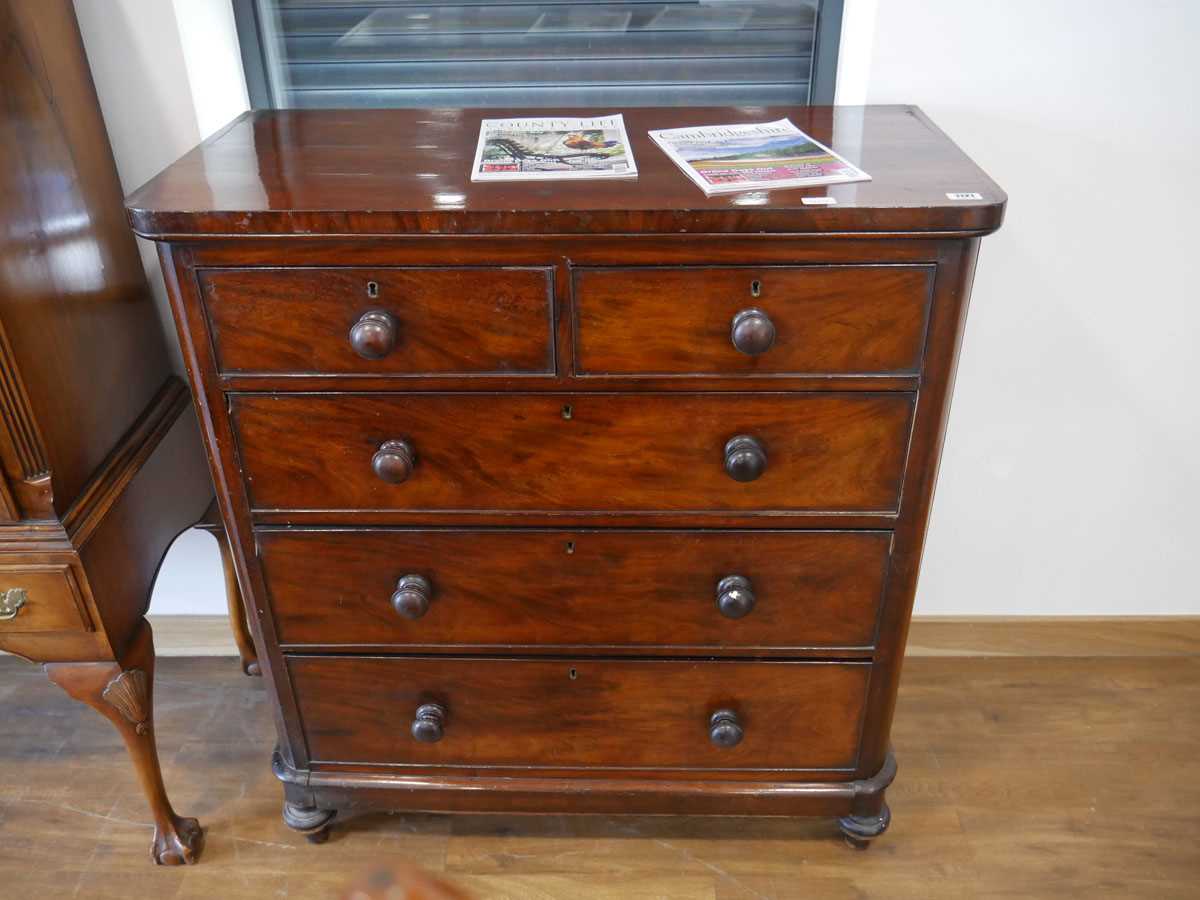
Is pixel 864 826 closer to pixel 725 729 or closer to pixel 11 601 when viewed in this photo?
pixel 725 729

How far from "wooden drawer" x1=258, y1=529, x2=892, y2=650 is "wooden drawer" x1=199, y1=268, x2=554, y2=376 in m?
0.25

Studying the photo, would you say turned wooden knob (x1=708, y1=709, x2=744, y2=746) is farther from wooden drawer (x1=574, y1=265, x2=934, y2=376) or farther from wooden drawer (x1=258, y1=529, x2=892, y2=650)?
wooden drawer (x1=574, y1=265, x2=934, y2=376)

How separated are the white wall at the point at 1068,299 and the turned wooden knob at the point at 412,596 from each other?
950 mm

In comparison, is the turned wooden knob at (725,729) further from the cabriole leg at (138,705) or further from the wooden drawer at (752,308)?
the cabriole leg at (138,705)

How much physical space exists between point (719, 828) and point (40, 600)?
41.3 inches

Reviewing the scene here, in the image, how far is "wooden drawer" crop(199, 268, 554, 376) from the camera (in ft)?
3.45

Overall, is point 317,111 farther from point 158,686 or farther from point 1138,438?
point 1138,438

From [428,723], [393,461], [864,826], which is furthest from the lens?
[864,826]

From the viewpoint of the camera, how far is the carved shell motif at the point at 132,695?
4.33ft

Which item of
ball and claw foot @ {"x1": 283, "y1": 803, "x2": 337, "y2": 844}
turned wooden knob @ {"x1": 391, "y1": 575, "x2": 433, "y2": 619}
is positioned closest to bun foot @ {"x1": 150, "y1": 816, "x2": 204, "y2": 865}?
ball and claw foot @ {"x1": 283, "y1": 803, "x2": 337, "y2": 844}

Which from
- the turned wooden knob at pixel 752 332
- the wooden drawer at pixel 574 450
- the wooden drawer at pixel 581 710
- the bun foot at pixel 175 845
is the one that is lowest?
the bun foot at pixel 175 845

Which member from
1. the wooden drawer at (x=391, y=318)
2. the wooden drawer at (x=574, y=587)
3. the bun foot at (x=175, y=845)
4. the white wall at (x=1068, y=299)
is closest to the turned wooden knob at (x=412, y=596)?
the wooden drawer at (x=574, y=587)

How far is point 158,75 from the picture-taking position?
141 cm

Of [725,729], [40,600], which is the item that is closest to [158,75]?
[40,600]
